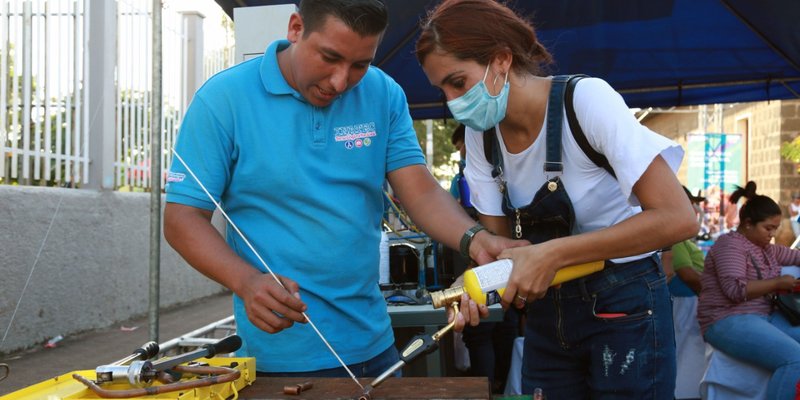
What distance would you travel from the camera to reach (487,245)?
1.94 metres

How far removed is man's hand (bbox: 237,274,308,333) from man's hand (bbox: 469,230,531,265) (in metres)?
0.53

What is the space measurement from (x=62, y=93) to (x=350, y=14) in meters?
5.35

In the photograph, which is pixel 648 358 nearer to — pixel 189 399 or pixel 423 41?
pixel 423 41

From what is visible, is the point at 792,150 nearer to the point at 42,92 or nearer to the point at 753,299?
the point at 753,299

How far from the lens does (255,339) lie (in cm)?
184

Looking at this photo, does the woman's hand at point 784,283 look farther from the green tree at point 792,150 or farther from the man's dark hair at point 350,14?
the green tree at point 792,150

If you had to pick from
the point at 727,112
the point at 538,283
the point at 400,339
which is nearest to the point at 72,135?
the point at 400,339

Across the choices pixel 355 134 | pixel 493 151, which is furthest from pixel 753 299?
pixel 355 134

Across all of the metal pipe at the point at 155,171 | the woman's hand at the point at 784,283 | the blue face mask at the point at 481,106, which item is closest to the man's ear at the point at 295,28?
the blue face mask at the point at 481,106

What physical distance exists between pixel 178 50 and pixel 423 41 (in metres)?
7.79

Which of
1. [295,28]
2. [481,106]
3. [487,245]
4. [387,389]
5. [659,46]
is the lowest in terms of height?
[387,389]

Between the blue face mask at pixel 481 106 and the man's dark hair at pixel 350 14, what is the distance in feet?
0.96

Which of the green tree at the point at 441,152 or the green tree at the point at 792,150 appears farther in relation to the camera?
the green tree at the point at 441,152

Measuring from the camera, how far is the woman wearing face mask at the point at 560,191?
6.04 ft
